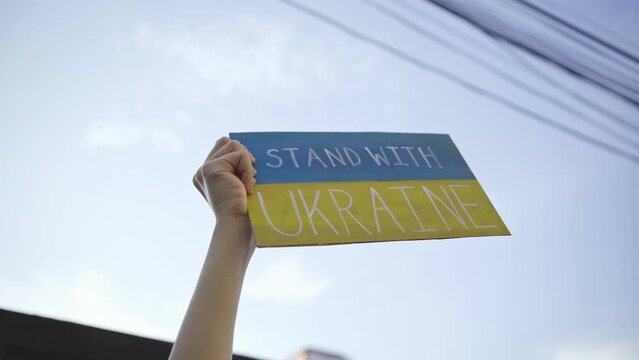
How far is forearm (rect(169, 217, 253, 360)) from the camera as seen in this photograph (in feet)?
2.62

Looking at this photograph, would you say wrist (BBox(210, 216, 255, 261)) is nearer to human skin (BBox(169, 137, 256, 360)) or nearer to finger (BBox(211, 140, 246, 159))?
human skin (BBox(169, 137, 256, 360))

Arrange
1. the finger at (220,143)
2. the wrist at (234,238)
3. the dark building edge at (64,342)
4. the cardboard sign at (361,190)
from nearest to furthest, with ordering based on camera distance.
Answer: the wrist at (234,238)
the cardboard sign at (361,190)
the finger at (220,143)
the dark building edge at (64,342)

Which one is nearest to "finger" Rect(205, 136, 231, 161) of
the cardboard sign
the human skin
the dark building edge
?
the human skin

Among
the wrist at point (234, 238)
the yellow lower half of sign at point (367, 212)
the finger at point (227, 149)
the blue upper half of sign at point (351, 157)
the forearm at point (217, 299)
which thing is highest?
Result: the blue upper half of sign at point (351, 157)

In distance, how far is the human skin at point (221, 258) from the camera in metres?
0.81

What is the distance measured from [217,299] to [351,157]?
68cm

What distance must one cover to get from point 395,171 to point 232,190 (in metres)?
0.54

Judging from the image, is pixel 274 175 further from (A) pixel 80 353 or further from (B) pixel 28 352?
(B) pixel 28 352

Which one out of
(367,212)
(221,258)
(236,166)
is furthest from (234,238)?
(367,212)

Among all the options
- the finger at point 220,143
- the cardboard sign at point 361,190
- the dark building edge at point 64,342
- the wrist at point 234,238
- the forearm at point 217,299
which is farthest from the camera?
the dark building edge at point 64,342

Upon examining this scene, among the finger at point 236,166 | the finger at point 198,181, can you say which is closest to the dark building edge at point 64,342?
the finger at point 198,181

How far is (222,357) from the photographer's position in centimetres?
80

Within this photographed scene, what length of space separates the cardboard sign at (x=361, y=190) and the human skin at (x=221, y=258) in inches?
1.8

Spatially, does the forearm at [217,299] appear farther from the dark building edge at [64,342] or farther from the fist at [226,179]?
the dark building edge at [64,342]
